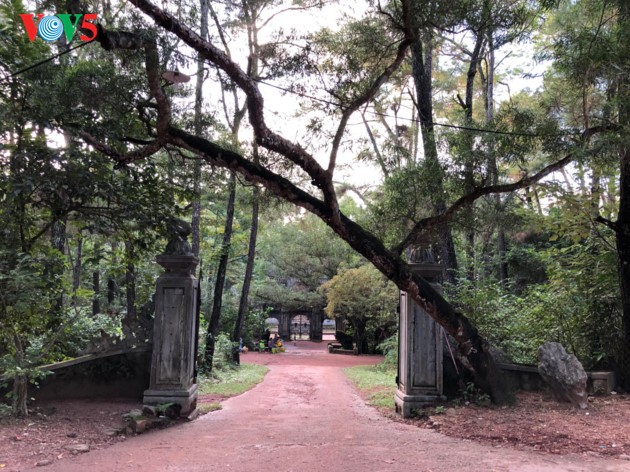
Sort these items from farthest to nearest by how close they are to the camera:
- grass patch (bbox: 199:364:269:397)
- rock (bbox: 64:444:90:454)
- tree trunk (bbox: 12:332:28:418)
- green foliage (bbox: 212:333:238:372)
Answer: green foliage (bbox: 212:333:238:372) < grass patch (bbox: 199:364:269:397) < tree trunk (bbox: 12:332:28:418) < rock (bbox: 64:444:90:454)

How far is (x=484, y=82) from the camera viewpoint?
738 inches

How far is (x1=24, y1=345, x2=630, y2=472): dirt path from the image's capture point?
15.2 ft

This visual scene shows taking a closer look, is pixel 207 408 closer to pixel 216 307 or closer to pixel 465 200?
pixel 465 200

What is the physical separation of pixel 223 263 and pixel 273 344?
41.8ft

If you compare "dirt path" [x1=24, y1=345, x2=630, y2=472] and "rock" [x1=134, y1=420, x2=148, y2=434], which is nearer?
"dirt path" [x1=24, y1=345, x2=630, y2=472]

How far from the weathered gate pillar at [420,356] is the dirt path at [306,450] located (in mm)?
584

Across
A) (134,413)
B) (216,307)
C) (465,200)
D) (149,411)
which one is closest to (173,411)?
(149,411)

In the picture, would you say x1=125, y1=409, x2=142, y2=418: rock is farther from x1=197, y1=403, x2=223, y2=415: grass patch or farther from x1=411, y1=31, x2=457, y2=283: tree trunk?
x1=411, y1=31, x2=457, y2=283: tree trunk

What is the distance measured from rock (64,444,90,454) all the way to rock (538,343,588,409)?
6306mm

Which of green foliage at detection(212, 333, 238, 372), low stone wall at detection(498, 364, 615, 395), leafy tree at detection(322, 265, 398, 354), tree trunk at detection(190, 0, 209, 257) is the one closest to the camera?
low stone wall at detection(498, 364, 615, 395)

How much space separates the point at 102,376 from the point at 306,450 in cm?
380

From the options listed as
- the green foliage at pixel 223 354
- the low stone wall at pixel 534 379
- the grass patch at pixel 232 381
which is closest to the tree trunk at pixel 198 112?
the grass patch at pixel 232 381

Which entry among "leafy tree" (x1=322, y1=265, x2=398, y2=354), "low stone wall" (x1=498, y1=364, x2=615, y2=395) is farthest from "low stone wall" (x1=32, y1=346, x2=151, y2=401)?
"leafy tree" (x1=322, y1=265, x2=398, y2=354)

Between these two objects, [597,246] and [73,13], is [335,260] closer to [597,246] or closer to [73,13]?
[597,246]
